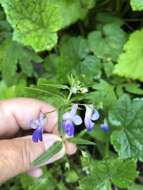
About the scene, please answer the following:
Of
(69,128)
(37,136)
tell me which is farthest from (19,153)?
(69,128)

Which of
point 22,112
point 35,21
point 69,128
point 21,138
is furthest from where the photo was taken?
point 35,21

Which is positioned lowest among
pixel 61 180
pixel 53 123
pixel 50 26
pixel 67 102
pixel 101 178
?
pixel 61 180

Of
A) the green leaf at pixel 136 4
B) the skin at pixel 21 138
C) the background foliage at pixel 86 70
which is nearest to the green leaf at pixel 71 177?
the background foliage at pixel 86 70

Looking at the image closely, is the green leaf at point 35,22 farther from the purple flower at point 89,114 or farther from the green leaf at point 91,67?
the purple flower at point 89,114

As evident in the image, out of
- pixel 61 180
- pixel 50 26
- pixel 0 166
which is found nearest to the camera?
pixel 0 166

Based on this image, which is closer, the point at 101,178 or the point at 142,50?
the point at 101,178

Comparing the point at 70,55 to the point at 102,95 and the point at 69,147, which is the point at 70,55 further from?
the point at 69,147

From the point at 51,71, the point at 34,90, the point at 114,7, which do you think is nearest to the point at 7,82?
the point at 51,71

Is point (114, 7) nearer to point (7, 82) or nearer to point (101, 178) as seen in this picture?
point (7, 82)
